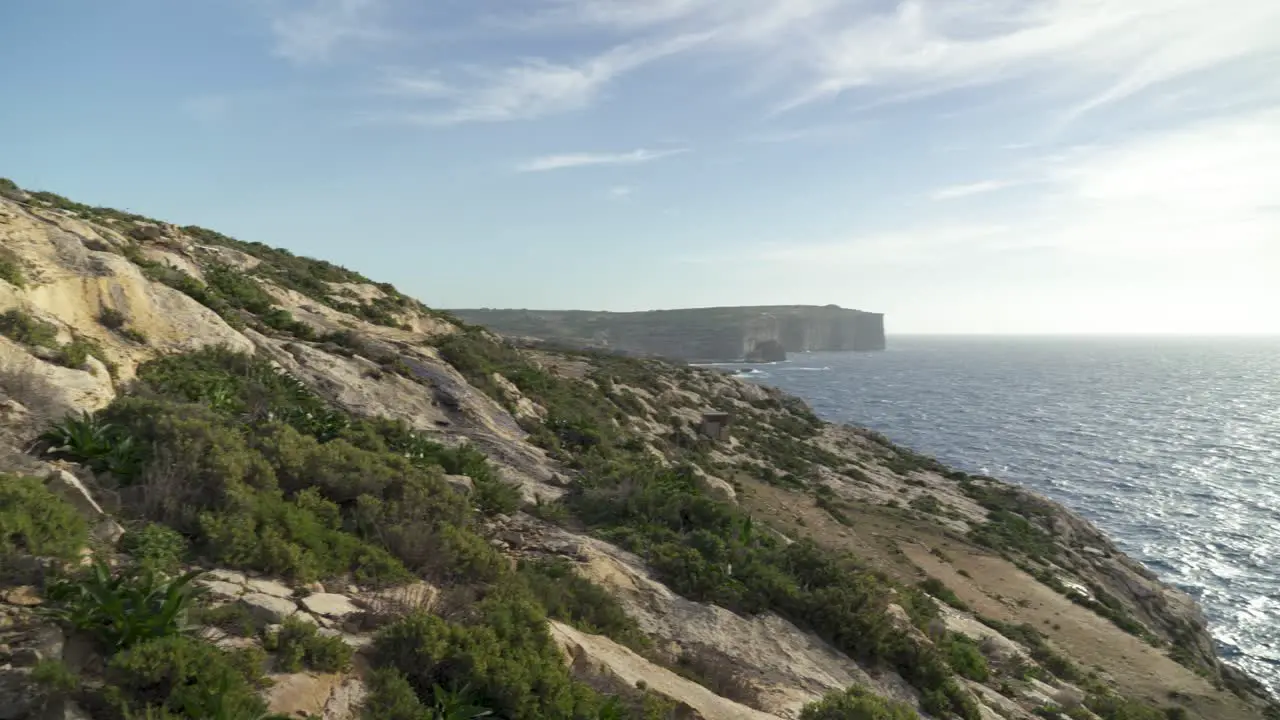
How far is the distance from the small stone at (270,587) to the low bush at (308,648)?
2.93ft

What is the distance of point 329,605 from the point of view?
7.22 meters

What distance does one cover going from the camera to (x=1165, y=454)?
6750 centimetres

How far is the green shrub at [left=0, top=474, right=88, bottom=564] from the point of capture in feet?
20.3

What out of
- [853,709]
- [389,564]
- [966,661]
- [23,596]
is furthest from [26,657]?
[966,661]

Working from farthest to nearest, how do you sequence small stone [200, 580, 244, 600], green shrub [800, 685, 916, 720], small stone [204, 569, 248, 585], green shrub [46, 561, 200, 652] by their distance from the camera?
green shrub [800, 685, 916, 720]
small stone [204, 569, 248, 585]
small stone [200, 580, 244, 600]
green shrub [46, 561, 200, 652]

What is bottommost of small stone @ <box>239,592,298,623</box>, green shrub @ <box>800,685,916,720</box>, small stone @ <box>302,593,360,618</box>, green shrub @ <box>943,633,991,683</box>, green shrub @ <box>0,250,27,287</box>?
green shrub @ <box>943,633,991,683</box>

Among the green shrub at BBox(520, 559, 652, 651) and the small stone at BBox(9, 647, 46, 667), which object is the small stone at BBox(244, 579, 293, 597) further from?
the green shrub at BBox(520, 559, 652, 651)

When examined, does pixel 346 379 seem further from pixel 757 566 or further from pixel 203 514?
pixel 757 566

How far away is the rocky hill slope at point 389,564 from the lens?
5988 millimetres

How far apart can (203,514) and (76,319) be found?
27.4 ft

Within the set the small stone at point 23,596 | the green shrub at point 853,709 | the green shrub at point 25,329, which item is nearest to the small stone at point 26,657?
the small stone at point 23,596

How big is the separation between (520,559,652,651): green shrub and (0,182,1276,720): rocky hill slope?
56 millimetres

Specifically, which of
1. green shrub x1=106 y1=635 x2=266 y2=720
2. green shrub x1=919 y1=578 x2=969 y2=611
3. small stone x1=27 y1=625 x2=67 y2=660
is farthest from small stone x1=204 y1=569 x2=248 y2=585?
green shrub x1=919 y1=578 x2=969 y2=611

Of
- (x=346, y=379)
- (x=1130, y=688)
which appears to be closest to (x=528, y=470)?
(x=346, y=379)
